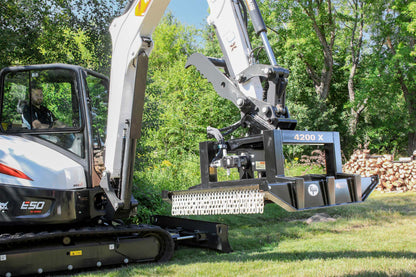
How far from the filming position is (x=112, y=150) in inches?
190

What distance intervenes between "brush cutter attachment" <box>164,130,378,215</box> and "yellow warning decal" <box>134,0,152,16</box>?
1.56 metres

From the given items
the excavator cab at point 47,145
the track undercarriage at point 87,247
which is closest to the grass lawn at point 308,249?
the track undercarriage at point 87,247

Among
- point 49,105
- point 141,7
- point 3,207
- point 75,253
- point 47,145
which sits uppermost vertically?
point 141,7

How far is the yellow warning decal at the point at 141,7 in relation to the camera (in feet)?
14.2

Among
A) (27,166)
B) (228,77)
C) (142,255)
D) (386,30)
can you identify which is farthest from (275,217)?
(386,30)

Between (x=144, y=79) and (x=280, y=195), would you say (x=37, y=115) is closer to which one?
(x=144, y=79)

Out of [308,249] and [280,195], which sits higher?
[280,195]

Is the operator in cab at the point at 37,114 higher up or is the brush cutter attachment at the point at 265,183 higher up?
the operator in cab at the point at 37,114

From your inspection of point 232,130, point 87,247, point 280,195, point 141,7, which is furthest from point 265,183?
point 87,247

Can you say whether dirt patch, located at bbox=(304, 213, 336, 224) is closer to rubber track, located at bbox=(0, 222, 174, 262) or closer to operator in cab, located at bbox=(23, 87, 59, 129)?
rubber track, located at bbox=(0, 222, 174, 262)

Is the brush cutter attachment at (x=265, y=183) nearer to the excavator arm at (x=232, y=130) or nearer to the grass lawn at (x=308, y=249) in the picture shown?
the excavator arm at (x=232, y=130)

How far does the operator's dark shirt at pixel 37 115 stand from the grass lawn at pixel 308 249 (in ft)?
6.24

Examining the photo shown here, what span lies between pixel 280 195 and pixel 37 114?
3269 mm

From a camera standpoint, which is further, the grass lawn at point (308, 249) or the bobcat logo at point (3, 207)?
the grass lawn at point (308, 249)
